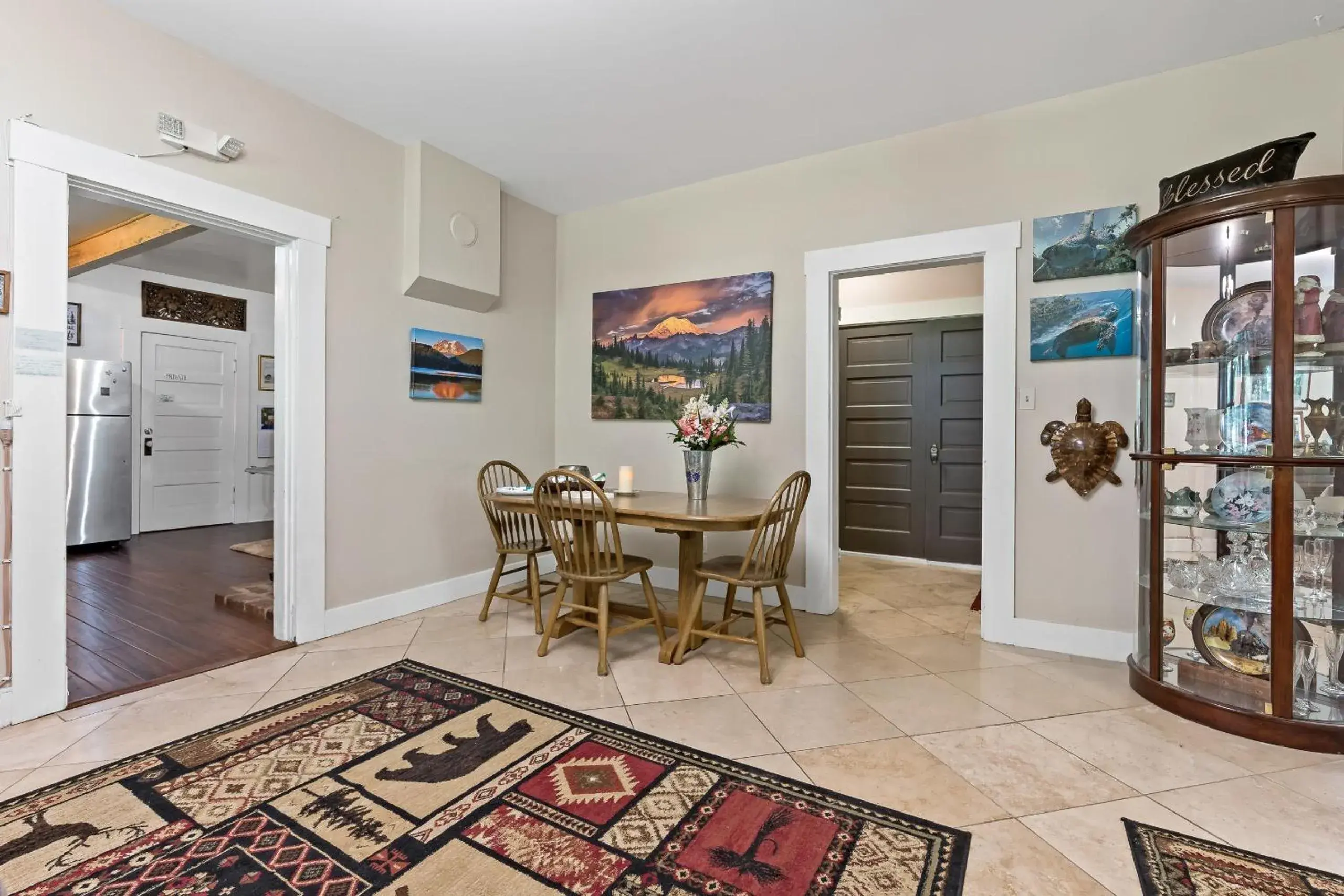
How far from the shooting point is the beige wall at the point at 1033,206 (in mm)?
2725

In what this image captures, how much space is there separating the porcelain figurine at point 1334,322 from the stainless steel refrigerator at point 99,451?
827cm

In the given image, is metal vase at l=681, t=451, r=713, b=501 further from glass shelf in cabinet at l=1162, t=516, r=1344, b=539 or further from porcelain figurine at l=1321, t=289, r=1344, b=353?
porcelain figurine at l=1321, t=289, r=1344, b=353

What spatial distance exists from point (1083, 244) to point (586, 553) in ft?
9.35

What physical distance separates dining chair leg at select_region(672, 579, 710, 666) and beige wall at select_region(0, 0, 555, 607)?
180 cm

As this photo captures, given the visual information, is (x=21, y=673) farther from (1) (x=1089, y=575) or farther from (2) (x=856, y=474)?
(2) (x=856, y=474)

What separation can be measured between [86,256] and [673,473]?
492 centimetres

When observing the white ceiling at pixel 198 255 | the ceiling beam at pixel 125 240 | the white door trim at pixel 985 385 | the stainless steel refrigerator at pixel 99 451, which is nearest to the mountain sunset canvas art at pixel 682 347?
the white door trim at pixel 985 385

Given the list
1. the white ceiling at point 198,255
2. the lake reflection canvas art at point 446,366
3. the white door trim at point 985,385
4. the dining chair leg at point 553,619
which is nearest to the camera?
the dining chair leg at point 553,619

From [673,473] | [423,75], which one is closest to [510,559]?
[673,473]

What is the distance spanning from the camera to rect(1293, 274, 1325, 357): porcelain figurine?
2.21m

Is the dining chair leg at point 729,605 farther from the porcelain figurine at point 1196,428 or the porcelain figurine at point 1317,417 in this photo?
the porcelain figurine at point 1317,417

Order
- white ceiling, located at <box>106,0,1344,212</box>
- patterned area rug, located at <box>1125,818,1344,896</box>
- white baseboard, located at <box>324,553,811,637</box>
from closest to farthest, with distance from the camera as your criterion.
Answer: patterned area rug, located at <box>1125,818,1344,896</box> → white ceiling, located at <box>106,0,1344,212</box> → white baseboard, located at <box>324,553,811,637</box>

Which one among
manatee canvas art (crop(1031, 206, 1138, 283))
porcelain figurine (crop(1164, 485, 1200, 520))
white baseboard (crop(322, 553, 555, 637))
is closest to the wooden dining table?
white baseboard (crop(322, 553, 555, 637))

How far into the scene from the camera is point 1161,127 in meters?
2.87
